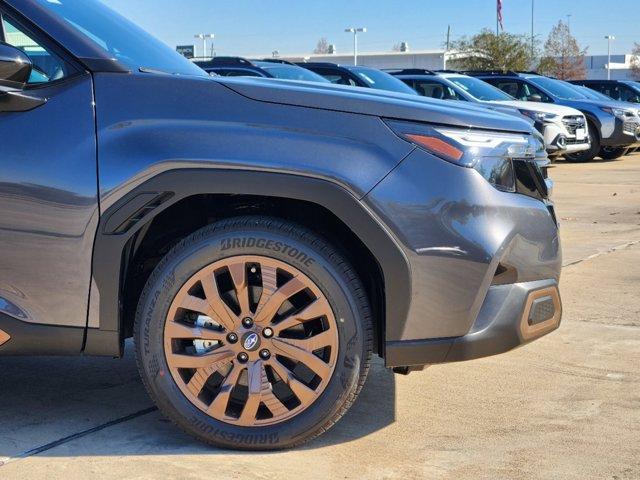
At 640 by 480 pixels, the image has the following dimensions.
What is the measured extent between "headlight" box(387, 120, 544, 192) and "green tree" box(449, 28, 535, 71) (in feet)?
163

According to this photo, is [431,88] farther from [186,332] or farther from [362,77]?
[186,332]

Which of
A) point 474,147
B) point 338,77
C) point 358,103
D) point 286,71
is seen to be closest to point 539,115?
point 338,77

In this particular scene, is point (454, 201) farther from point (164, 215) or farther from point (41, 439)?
point (41, 439)

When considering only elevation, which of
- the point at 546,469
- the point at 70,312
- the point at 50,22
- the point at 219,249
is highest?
the point at 50,22

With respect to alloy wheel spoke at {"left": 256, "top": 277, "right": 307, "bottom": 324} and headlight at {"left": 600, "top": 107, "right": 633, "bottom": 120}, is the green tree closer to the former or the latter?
headlight at {"left": 600, "top": 107, "right": 633, "bottom": 120}

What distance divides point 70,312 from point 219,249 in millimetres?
584

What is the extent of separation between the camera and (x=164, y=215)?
3699 millimetres

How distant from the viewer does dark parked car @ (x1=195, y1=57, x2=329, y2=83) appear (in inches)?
556

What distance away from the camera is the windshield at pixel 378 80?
15.3 metres

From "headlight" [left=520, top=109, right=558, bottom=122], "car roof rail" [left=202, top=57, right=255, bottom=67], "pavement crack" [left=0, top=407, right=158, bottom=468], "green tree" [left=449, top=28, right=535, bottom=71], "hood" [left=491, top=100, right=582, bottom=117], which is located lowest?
"pavement crack" [left=0, top=407, right=158, bottom=468]

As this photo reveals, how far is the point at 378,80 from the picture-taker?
15.6m

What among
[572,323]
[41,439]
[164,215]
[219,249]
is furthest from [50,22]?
[572,323]

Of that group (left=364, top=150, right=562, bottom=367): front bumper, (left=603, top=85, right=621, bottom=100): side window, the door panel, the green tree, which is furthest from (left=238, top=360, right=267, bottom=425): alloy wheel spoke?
the green tree

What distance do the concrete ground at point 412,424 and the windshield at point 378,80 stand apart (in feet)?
32.9
